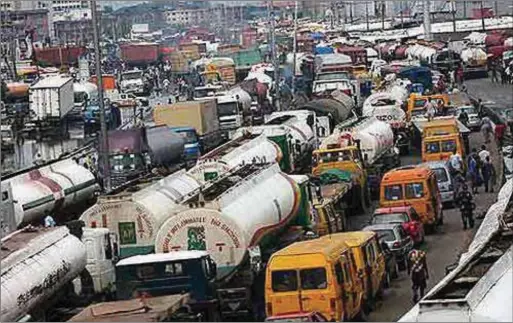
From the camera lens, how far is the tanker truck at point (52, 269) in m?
5.76

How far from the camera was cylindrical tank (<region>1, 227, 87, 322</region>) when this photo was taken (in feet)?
18.5

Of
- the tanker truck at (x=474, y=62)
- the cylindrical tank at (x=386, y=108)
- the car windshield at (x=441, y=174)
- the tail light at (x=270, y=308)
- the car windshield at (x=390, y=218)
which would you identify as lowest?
the tanker truck at (x=474, y=62)

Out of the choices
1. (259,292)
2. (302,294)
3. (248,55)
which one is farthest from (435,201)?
(248,55)

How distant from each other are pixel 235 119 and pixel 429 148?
5.66m

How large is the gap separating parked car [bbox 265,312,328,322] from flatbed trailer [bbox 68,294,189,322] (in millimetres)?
497

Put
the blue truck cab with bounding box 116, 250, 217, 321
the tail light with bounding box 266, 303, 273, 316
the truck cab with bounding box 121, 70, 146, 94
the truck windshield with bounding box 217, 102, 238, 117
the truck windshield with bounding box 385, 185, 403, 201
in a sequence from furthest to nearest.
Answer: the truck cab with bounding box 121, 70, 146, 94
the truck windshield with bounding box 217, 102, 238, 117
the truck windshield with bounding box 385, 185, 403, 201
the blue truck cab with bounding box 116, 250, 217, 321
the tail light with bounding box 266, 303, 273, 316

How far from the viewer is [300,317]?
18.7ft

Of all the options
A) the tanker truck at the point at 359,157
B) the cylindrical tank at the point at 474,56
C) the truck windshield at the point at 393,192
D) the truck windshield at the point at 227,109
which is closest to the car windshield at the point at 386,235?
the truck windshield at the point at 393,192

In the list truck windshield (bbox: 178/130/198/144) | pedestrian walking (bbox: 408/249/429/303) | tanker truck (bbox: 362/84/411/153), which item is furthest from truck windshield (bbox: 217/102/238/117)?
pedestrian walking (bbox: 408/249/429/303)

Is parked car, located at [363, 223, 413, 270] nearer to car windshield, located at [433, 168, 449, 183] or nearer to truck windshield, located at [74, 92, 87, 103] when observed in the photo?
car windshield, located at [433, 168, 449, 183]

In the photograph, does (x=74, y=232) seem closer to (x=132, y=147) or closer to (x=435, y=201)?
(x=435, y=201)

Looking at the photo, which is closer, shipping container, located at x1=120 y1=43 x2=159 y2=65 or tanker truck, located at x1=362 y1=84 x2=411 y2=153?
tanker truck, located at x1=362 y1=84 x2=411 y2=153

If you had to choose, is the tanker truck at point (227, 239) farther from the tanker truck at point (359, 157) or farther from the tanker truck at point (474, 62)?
the tanker truck at point (474, 62)

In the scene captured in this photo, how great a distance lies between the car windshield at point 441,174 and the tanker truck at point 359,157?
29.8 inches
